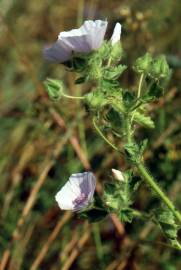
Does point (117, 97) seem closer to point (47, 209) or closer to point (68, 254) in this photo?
point (68, 254)

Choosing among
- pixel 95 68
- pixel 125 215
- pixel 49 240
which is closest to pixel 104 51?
pixel 95 68

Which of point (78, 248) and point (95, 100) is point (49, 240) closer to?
point (78, 248)

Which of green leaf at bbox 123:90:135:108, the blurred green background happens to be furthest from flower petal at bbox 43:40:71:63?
the blurred green background

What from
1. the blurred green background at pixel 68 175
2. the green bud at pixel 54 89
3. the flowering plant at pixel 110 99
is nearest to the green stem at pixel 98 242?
the blurred green background at pixel 68 175

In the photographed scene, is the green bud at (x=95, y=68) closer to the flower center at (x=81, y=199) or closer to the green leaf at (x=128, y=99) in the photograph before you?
the green leaf at (x=128, y=99)

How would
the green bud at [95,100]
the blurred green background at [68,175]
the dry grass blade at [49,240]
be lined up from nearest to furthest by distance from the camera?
1. the green bud at [95,100]
2. the dry grass blade at [49,240]
3. the blurred green background at [68,175]

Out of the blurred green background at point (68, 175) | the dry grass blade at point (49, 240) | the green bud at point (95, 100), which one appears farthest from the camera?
the blurred green background at point (68, 175)
